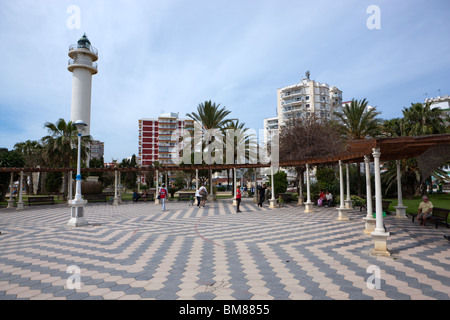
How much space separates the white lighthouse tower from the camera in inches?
1556

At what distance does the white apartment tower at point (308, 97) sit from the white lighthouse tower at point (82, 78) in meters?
41.7

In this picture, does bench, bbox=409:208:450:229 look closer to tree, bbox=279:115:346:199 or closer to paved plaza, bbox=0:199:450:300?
paved plaza, bbox=0:199:450:300

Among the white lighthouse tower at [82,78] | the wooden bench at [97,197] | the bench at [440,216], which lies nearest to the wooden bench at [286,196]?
the bench at [440,216]

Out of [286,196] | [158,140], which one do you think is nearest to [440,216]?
[286,196]

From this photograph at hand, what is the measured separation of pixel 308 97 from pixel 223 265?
68221 millimetres

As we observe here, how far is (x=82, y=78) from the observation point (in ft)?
134

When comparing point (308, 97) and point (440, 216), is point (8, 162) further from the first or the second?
point (308, 97)

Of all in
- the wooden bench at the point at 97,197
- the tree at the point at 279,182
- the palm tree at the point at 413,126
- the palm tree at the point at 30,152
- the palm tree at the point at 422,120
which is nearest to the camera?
the palm tree at the point at 422,120

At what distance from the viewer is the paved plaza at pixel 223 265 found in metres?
4.12

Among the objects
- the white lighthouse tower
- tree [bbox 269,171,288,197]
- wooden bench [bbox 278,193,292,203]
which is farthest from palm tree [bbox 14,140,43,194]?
wooden bench [bbox 278,193,292,203]

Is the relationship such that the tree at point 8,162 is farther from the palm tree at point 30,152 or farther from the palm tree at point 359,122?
the palm tree at point 359,122

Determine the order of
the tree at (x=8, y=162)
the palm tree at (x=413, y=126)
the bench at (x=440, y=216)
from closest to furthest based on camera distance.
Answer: the bench at (x=440, y=216)
the tree at (x=8, y=162)
the palm tree at (x=413, y=126)

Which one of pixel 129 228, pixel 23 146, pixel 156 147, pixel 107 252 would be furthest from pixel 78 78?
pixel 156 147
